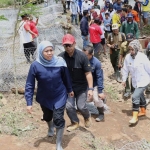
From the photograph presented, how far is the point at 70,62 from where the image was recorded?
5.02 metres

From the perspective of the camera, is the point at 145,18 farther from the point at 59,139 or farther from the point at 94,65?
the point at 59,139

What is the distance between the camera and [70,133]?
531 cm

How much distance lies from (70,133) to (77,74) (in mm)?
981

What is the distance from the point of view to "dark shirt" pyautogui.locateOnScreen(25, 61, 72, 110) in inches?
173

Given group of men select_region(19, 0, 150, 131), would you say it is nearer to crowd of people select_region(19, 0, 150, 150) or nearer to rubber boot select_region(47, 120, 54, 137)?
Result: crowd of people select_region(19, 0, 150, 150)

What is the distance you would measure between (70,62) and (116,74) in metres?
4.51

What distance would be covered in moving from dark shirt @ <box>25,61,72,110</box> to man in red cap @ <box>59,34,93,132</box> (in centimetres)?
47

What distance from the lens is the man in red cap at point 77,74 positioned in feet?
15.9

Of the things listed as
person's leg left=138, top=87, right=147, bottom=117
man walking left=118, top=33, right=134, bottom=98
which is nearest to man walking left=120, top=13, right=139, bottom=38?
man walking left=118, top=33, right=134, bottom=98

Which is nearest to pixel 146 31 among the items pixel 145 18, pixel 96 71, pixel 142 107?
pixel 145 18

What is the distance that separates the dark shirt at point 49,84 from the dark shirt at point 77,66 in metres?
0.48

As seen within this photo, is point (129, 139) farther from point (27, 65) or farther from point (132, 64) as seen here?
point (27, 65)

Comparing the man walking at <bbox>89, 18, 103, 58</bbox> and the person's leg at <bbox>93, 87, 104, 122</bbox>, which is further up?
the man walking at <bbox>89, 18, 103, 58</bbox>

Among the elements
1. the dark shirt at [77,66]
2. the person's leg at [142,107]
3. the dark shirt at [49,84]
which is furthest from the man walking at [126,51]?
the dark shirt at [49,84]
